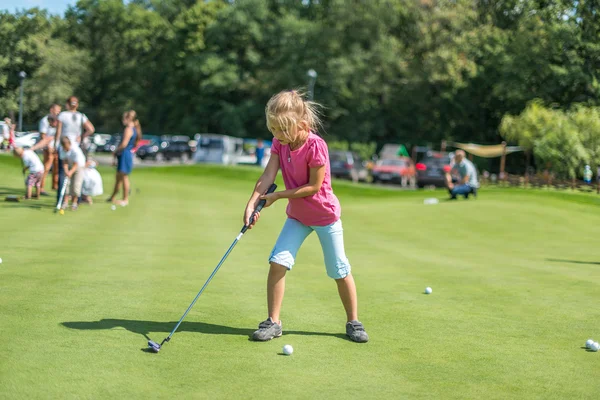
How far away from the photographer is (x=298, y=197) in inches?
255

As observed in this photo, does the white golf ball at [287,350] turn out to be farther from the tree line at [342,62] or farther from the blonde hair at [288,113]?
the tree line at [342,62]

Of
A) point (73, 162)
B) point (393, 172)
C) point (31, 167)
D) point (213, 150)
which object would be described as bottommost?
point (393, 172)

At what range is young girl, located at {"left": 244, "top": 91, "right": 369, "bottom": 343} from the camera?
6324 mm

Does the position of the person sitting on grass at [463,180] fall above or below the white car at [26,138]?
below

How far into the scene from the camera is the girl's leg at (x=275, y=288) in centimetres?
660

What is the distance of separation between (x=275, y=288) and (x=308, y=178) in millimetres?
911

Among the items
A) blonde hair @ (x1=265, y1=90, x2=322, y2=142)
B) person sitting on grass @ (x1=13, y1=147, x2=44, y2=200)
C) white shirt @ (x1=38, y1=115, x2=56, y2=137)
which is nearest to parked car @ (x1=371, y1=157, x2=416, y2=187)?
white shirt @ (x1=38, y1=115, x2=56, y2=137)

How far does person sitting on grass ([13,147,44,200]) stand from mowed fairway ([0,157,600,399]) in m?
2.58

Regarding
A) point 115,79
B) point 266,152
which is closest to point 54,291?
point 266,152

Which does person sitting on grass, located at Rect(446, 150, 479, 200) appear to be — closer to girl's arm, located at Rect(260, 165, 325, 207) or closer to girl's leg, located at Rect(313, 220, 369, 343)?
girl's leg, located at Rect(313, 220, 369, 343)

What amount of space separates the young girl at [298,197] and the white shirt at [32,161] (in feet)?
42.5

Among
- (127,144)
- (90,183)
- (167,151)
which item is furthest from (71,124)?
(167,151)

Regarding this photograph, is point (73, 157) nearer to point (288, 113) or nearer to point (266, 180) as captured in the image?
point (266, 180)

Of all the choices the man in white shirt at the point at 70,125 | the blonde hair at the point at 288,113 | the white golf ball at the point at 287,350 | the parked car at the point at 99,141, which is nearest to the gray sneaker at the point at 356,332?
the white golf ball at the point at 287,350
